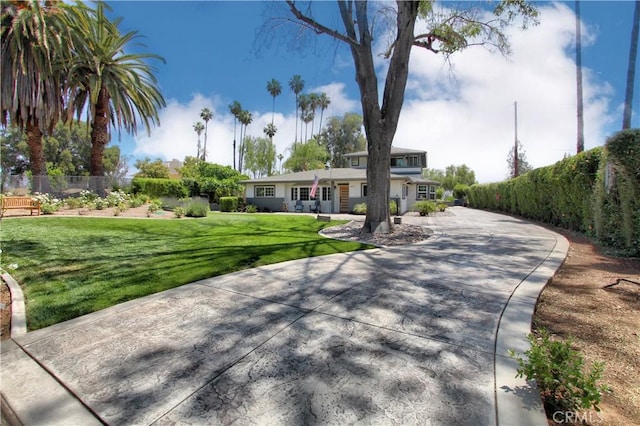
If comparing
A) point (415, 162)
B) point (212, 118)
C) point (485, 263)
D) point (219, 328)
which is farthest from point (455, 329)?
point (212, 118)

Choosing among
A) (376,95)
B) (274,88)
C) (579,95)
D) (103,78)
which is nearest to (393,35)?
(376,95)

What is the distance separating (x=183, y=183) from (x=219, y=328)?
26.0 metres

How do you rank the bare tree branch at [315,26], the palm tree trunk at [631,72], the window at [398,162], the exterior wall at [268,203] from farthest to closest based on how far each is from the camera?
the window at [398,162] < the exterior wall at [268,203] < the palm tree trunk at [631,72] < the bare tree branch at [315,26]

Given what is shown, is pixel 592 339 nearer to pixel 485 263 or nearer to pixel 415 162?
pixel 485 263

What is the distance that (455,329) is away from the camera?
3.02 metres

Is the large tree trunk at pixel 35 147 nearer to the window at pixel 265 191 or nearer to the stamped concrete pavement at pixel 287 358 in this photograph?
the window at pixel 265 191

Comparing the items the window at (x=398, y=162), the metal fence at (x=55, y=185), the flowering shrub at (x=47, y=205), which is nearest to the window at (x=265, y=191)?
the metal fence at (x=55, y=185)

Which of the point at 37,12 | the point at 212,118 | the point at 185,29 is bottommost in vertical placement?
the point at 185,29

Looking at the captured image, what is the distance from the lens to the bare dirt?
1995 mm

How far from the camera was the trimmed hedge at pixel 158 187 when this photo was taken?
23969mm

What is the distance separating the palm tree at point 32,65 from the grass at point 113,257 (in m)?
9.76

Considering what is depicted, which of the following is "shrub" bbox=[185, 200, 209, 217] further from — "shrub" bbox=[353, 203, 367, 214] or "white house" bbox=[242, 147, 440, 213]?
"shrub" bbox=[353, 203, 367, 214]

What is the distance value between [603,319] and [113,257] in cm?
778

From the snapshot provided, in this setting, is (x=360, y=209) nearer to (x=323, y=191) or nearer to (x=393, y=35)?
(x=323, y=191)
